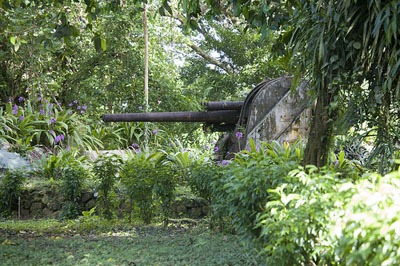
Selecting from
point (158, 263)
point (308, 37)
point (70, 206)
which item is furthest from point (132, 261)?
point (70, 206)

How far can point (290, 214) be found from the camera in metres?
2.46

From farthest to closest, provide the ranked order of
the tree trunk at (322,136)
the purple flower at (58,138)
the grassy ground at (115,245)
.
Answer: the purple flower at (58,138), the grassy ground at (115,245), the tree trunk at (322,136)

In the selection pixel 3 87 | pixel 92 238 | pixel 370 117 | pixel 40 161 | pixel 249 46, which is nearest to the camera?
pixel 370 117

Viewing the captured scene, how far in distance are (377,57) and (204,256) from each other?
233 centimetres

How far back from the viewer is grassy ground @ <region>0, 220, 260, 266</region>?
421cm

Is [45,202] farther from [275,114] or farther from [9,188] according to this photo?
[275,114]

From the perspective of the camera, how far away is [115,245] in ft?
16.1

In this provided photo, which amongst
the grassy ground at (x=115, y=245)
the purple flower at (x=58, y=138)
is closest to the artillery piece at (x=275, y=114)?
the grassy ground at (x=115, y=245)

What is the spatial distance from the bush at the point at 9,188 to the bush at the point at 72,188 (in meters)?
0.77

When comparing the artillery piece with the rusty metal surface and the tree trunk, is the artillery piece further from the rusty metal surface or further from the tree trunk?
the tree trunk

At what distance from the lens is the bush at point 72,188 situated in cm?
724

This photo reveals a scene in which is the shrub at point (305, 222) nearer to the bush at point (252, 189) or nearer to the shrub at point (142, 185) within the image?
the bush at point (252, 189)

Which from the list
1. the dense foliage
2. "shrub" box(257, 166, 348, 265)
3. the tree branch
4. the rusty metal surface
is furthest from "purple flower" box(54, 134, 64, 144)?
the tree branch

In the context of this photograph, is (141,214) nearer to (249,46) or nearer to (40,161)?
(40,161)
